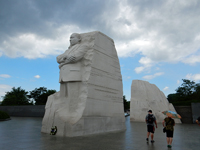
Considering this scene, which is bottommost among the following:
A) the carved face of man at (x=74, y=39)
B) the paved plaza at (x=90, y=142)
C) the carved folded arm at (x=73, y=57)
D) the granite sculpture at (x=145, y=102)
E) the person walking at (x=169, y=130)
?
the paved plaza at (x=90, y=142)

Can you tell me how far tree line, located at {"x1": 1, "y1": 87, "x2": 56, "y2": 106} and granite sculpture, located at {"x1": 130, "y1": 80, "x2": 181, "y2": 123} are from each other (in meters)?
30.4

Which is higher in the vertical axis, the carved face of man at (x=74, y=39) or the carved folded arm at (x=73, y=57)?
A: the carved face of man at (x=74, y=39)

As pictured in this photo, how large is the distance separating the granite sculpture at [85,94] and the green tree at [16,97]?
38.1 meters

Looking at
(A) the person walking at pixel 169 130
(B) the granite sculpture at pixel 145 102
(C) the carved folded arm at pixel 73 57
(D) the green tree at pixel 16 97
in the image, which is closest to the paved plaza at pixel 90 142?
(A) the person walking at pixel 169 130

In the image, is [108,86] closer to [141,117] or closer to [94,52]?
[94,52]

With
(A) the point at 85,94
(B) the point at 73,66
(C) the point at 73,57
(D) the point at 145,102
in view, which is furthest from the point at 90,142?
(D) the point at 145,102

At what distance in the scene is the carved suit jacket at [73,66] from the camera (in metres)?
7.78

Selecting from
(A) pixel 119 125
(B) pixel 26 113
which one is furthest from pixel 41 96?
(A) pixel 119 125

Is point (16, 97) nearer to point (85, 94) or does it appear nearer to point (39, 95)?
point (39, 95)

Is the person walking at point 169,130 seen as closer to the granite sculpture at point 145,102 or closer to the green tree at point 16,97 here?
the granite sculpture at point 145,102

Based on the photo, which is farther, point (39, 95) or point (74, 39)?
point (39, 95)

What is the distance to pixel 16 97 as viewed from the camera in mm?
43969

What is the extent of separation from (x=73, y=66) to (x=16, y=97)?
41.1m

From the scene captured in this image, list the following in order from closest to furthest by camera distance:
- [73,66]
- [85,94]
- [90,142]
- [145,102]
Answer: [90,142]
[85,94]
[73,66]
[145,102]
